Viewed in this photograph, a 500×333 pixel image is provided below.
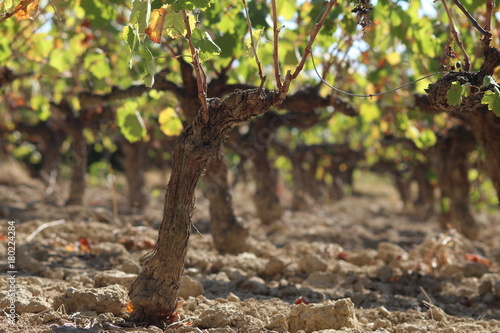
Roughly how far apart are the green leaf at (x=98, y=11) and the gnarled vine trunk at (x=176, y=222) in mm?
1899

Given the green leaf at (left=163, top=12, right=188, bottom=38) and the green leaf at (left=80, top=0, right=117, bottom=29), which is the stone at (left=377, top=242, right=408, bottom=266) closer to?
the green leaf at (left=80, top=0, right=117, bottom=29)

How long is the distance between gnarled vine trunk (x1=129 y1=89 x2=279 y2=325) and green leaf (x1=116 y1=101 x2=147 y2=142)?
1.83m

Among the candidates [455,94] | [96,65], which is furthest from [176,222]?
[96,65]

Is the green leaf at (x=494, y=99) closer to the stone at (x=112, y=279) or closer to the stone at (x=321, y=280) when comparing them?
the stone at (x=321, y=280)

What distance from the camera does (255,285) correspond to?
423cm

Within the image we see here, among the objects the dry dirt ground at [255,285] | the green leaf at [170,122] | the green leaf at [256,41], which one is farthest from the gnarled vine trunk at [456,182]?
the green leaf at [256,41]

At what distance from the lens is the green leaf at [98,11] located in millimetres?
4344

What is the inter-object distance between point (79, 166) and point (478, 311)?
23.8ft

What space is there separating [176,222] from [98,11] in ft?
7.46

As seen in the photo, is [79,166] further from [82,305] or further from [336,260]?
[82,305]

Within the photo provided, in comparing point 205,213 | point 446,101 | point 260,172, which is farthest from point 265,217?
point 446,101

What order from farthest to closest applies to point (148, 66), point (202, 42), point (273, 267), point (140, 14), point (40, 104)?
point (40, 104) → point (273, 267) → point (202, 42) → point (148, 66) → point (140, 14)

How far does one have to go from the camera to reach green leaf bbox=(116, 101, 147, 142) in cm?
485

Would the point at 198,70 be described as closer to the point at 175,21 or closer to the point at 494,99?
the point at 175,21
